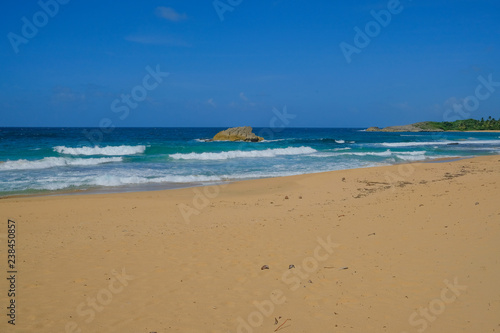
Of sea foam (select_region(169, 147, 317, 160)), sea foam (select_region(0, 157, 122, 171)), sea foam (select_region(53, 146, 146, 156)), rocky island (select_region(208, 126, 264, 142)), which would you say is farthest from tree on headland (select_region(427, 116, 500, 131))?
sea foam (select_region(0, 157, 122, 171))

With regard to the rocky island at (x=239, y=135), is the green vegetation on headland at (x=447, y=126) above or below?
above

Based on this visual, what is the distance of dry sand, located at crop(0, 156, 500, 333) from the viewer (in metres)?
4.04

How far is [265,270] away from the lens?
5445mm

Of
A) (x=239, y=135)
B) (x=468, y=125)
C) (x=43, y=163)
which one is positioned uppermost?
(x=468, y=125)

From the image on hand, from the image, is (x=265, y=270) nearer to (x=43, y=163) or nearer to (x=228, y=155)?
(x=43, y=163)

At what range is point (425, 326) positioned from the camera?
3766mm

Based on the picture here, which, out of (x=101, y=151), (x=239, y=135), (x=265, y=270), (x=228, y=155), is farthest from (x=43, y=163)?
(x=239, y=135)

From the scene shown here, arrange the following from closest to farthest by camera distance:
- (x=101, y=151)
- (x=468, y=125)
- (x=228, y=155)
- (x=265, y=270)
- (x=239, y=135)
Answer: (x=265, y=270), (x=228, y=155), (x=101, y=151), (x=239, y=135), (x=468, y=125)

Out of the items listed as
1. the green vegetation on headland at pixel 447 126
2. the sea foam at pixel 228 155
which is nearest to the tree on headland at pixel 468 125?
the green vegetation on headland at pixel 447 126

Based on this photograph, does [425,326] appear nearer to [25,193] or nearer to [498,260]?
[498,260]

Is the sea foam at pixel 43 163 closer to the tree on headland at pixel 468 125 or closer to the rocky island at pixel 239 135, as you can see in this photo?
the rocky island at pixel 239 135

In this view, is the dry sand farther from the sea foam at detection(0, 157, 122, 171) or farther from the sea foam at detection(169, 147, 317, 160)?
the sea foam at detection(169, 147, 317, 160)

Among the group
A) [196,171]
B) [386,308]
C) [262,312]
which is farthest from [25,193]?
[386,308]

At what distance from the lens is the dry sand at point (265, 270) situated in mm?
4039
